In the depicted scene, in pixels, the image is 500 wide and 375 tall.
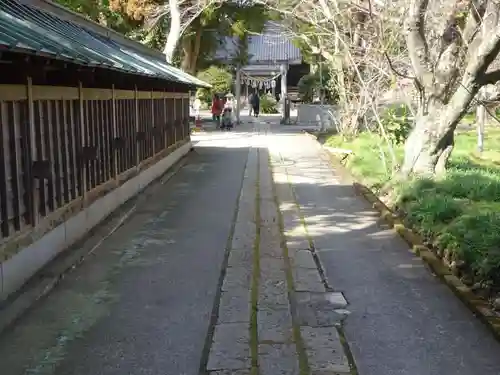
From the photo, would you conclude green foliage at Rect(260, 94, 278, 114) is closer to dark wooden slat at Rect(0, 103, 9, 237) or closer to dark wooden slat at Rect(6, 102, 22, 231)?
dark wooden slat at Rect(6, 102, 22, 231)

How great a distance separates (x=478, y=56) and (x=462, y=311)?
221 inches

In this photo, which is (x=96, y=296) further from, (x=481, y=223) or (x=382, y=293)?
(x=481, y=223)

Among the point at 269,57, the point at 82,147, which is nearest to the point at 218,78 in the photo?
the point at 269,57

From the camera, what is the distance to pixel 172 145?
18656 mm

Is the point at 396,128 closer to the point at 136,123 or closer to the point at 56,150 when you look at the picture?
the point at 136,123

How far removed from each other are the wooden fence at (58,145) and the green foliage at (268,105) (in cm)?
3428

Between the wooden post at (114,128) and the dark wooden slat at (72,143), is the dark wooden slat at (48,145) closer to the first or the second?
the dark wooden slat at (72,143)

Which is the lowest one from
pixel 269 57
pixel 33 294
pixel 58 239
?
pixel 33 294

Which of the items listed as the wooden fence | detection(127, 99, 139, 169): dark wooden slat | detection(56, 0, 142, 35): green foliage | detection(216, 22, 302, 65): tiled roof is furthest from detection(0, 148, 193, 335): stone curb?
detection(216, 22, 302, 65): tiled roof

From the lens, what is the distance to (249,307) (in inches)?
243

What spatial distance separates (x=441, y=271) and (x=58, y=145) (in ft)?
15.7

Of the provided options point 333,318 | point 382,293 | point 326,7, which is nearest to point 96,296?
point 333,318

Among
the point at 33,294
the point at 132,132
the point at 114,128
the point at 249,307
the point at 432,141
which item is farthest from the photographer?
the point at 132,132

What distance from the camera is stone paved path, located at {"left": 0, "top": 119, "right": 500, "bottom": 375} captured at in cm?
495
